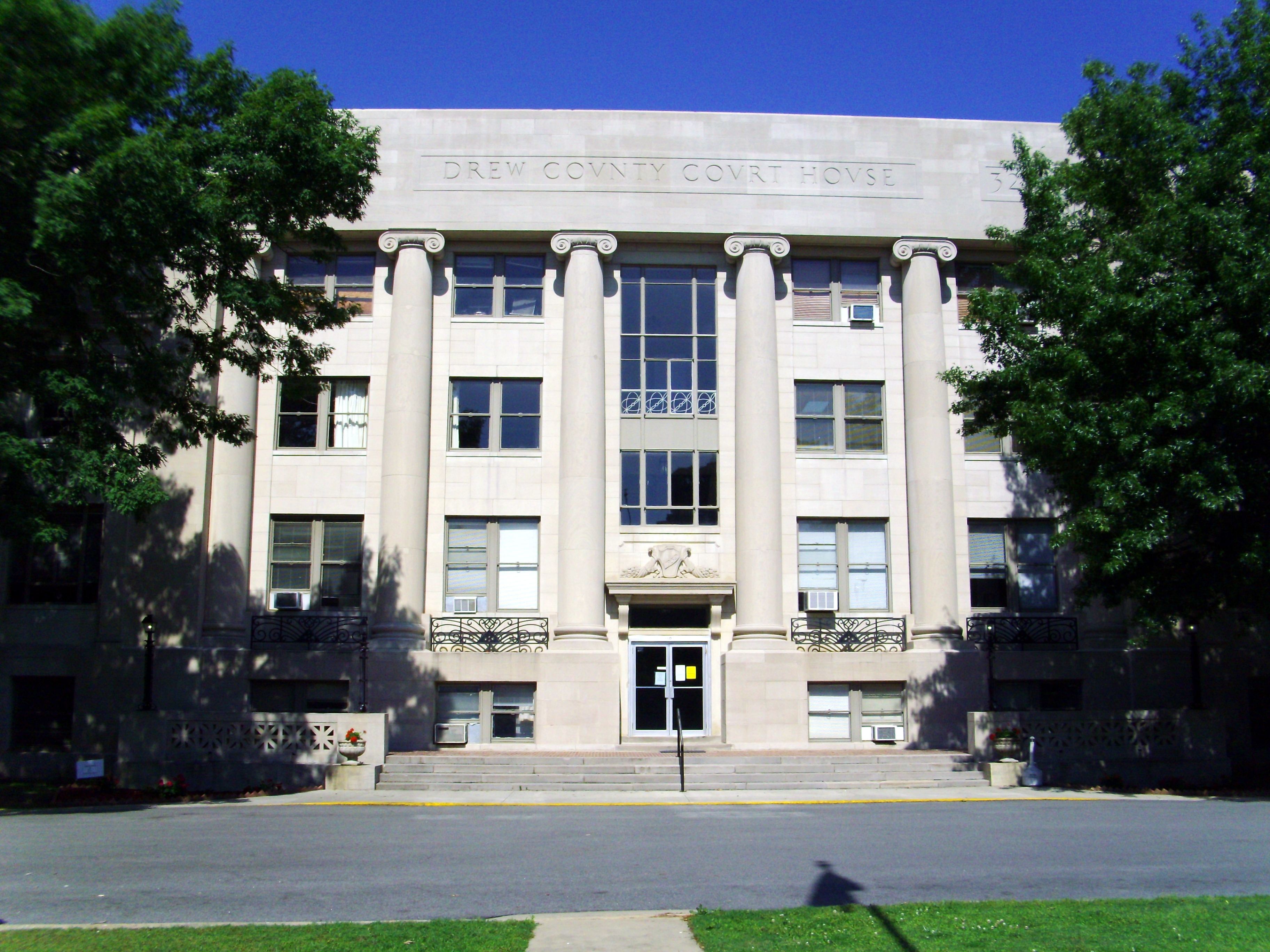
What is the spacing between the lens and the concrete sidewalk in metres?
19.1

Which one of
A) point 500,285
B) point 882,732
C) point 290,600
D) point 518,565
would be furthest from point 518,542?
point 882,732

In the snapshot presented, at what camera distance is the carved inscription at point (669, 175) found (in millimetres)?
Result: 28078

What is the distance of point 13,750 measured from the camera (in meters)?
25.7

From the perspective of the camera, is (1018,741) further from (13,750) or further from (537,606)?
(13,750)

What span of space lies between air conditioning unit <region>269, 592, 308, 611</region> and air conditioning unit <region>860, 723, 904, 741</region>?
13.9m

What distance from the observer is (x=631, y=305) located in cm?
2898

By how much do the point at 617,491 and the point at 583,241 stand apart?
6386mm

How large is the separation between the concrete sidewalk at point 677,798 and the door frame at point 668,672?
5.42m

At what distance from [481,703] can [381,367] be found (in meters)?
8.81

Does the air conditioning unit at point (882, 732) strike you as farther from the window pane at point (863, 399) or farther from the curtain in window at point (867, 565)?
the window pane at point (863, 399)

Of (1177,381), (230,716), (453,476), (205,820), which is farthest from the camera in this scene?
(453,476)

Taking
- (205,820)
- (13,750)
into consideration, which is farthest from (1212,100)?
(13,750)

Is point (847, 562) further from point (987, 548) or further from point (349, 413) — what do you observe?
point (349, 413)

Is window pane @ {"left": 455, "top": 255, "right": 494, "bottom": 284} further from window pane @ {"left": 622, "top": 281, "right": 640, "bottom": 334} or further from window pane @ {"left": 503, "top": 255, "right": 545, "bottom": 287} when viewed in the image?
window pane @ {"left": 622, "top": 281, "right": 640, "bottom": 334}
